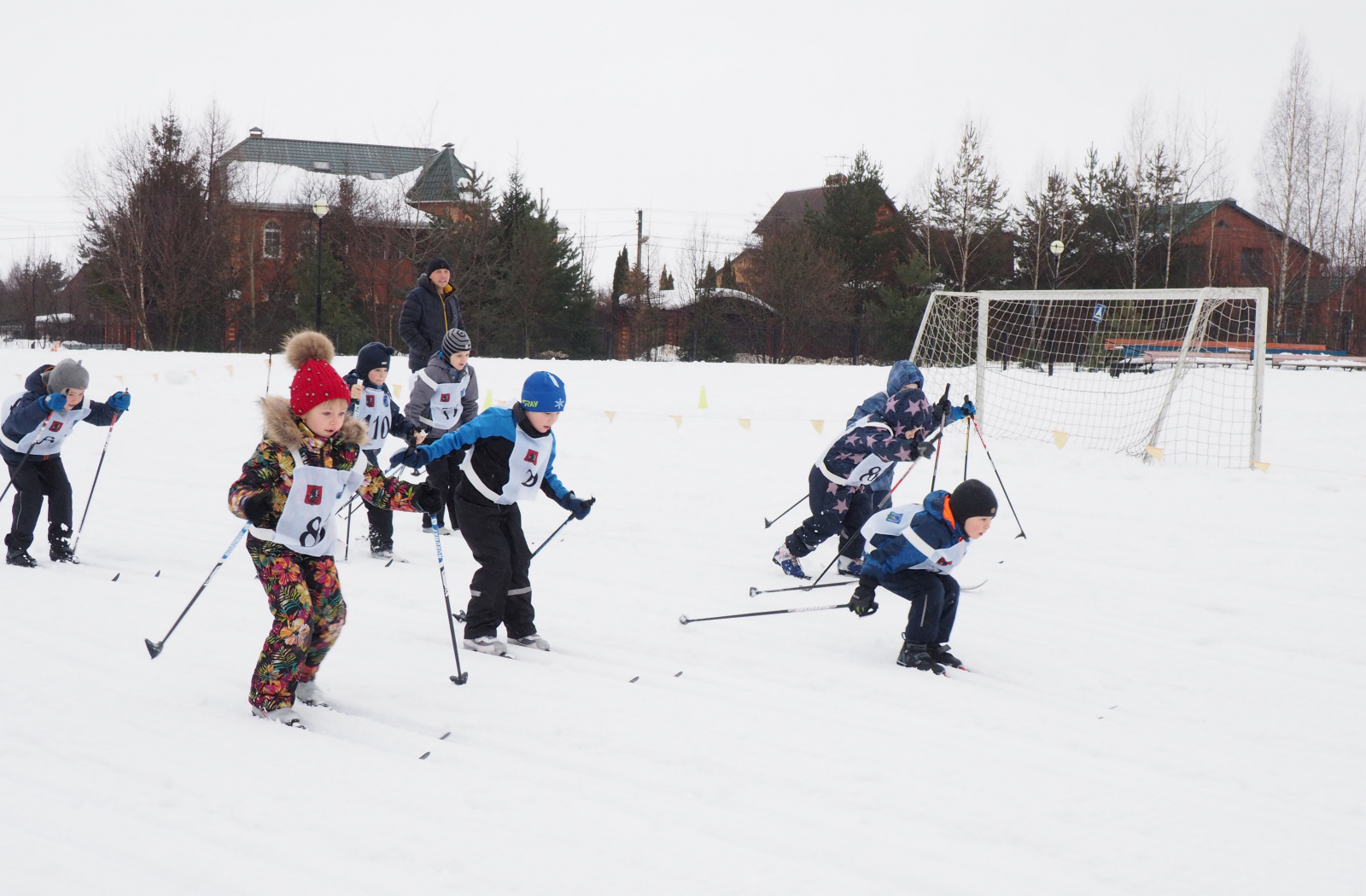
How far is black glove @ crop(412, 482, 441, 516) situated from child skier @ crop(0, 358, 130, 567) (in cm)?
322

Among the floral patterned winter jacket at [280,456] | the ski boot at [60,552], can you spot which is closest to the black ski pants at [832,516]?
the floral patterned winter jacket at [280,456]

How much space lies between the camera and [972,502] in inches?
187

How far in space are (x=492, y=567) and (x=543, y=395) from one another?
3.03 feet

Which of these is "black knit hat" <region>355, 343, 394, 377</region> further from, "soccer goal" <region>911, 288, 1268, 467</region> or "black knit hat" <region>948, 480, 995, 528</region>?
"soccer goal" <region>911, 288, 1268, 467</region>

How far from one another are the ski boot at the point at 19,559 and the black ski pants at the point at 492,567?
3.32 meters

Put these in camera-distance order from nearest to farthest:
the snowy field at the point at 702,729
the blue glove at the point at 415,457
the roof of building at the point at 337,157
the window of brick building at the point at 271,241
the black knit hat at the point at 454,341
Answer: the snowy field at the point at 702,729 < the blue glove at the point at 415,457 < the black knit hat at the point at 454,341 < the window of brick building at the point at 271,241 < the roof of building at the point at 337,157

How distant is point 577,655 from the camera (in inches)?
194

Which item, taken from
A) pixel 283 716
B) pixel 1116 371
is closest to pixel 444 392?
pixel 283 716

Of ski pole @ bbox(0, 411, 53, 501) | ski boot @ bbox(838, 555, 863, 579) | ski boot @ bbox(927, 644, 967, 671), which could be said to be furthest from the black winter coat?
ski boot @ bbox(927, 644, 967, 671)

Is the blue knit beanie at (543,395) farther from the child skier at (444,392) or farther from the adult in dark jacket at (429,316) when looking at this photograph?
the adult in dark jacket at (429,316)

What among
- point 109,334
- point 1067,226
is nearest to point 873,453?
point 1067,226

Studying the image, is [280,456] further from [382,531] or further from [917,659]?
[917,659]

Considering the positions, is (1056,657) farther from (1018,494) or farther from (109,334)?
(109,334)

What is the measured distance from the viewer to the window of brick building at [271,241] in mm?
38344
